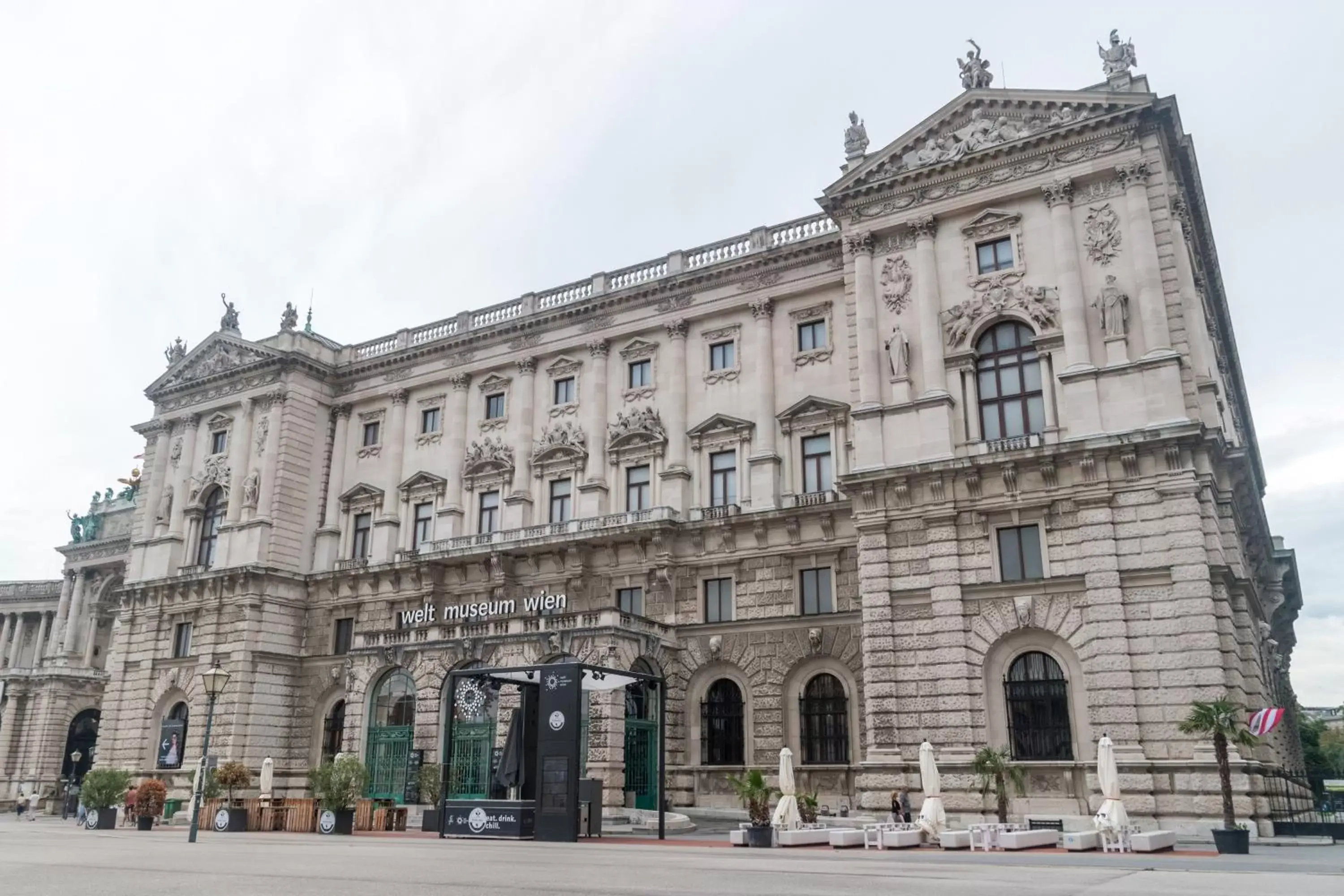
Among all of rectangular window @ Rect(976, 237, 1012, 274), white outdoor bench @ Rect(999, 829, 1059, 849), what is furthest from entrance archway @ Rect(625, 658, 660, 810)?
rectangular window @ Rect(976, 237, 1012, 274)

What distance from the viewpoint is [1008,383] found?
3778 centimetres

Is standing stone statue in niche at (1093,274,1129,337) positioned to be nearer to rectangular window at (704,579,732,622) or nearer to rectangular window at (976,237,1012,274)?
rectangular window at (976,237,1012,274)

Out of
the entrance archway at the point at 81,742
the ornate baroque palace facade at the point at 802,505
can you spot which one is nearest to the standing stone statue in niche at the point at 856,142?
the ornate baroque palace facade at the point at 802,505

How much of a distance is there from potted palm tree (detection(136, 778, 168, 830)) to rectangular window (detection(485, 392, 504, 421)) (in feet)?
72.1

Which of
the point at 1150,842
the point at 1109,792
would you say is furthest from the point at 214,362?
the point at 1150,842

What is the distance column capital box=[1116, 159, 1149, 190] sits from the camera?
3650 centimetres

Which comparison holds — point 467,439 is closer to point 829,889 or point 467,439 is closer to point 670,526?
point 670,526

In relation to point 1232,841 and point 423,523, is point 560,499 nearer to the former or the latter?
point 423,523

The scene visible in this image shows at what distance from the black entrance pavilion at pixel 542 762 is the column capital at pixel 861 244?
Result: 1855cm

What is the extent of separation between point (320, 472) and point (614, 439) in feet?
62.4

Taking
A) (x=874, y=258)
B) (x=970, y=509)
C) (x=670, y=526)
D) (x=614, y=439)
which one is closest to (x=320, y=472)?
(x=614, y=439)

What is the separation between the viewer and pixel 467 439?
177 feet

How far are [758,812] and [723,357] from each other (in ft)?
79.2

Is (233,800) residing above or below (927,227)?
below
